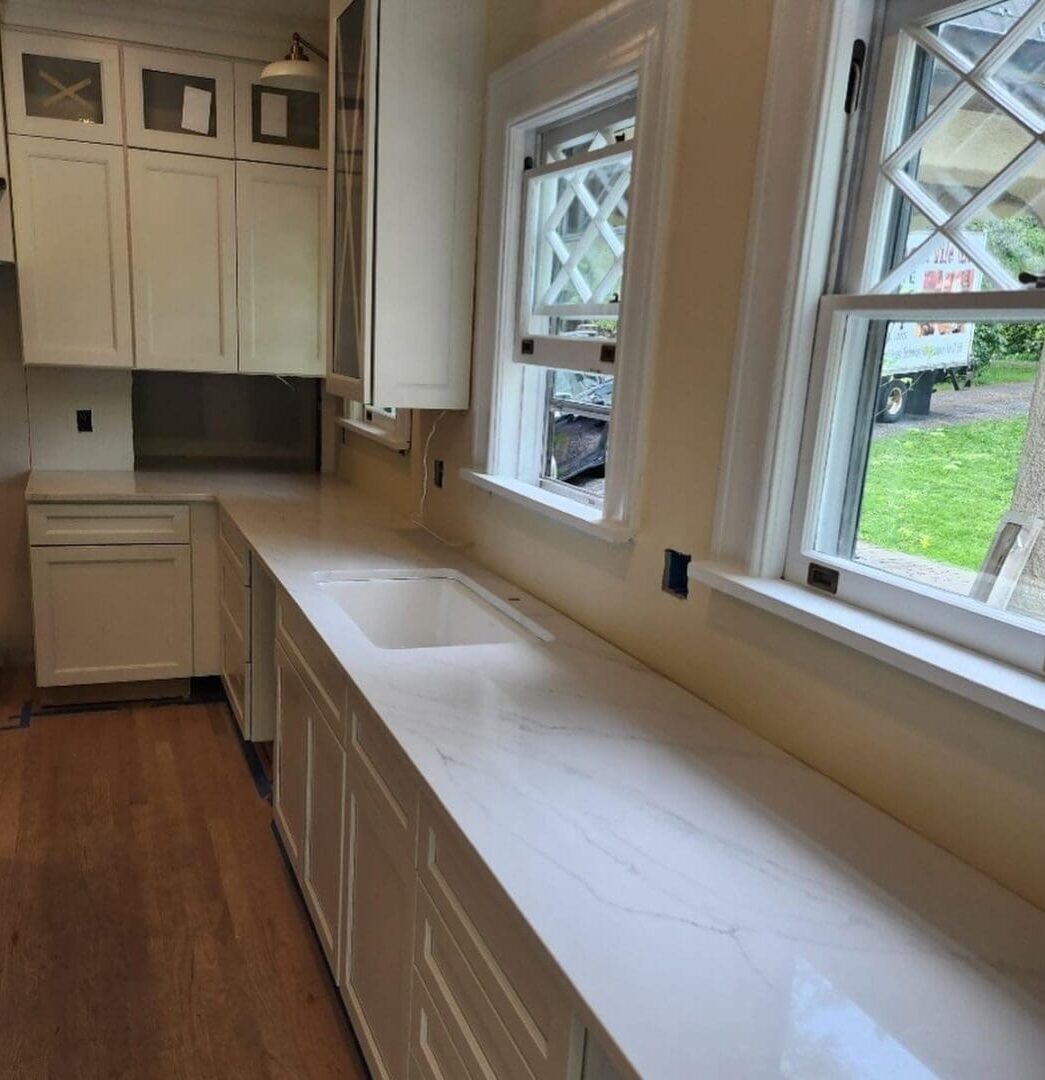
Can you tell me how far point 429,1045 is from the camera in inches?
54.6

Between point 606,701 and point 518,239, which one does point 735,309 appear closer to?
point 606,701

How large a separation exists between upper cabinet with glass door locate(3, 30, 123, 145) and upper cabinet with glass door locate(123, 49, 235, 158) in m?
0.06

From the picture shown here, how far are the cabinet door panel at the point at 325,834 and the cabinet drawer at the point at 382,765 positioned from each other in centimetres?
14

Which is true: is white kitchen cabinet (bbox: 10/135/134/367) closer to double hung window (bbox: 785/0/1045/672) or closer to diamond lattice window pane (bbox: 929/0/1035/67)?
double hung window (bbox: 785/0/1045/672)

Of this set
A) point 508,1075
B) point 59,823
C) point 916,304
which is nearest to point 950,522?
point 916,304

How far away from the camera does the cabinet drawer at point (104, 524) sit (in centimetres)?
330

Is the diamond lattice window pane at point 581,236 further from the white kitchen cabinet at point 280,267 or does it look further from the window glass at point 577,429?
the white kitchen cabinet at point 280,267

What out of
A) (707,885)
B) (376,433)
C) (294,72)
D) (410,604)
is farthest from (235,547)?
(707,885)

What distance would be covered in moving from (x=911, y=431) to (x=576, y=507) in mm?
924

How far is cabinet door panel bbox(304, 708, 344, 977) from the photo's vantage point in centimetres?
190

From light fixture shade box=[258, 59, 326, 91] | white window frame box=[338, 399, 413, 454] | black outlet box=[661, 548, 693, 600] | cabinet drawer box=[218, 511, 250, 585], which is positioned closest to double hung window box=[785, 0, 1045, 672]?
black outlet box=[661, 548, 693, 600]

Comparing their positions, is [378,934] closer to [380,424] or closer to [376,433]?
[376,433]

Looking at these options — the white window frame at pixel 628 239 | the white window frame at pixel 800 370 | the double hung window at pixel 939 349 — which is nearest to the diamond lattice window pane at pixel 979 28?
the double hung window at pixel 939 349

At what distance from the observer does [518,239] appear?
8.00ft
